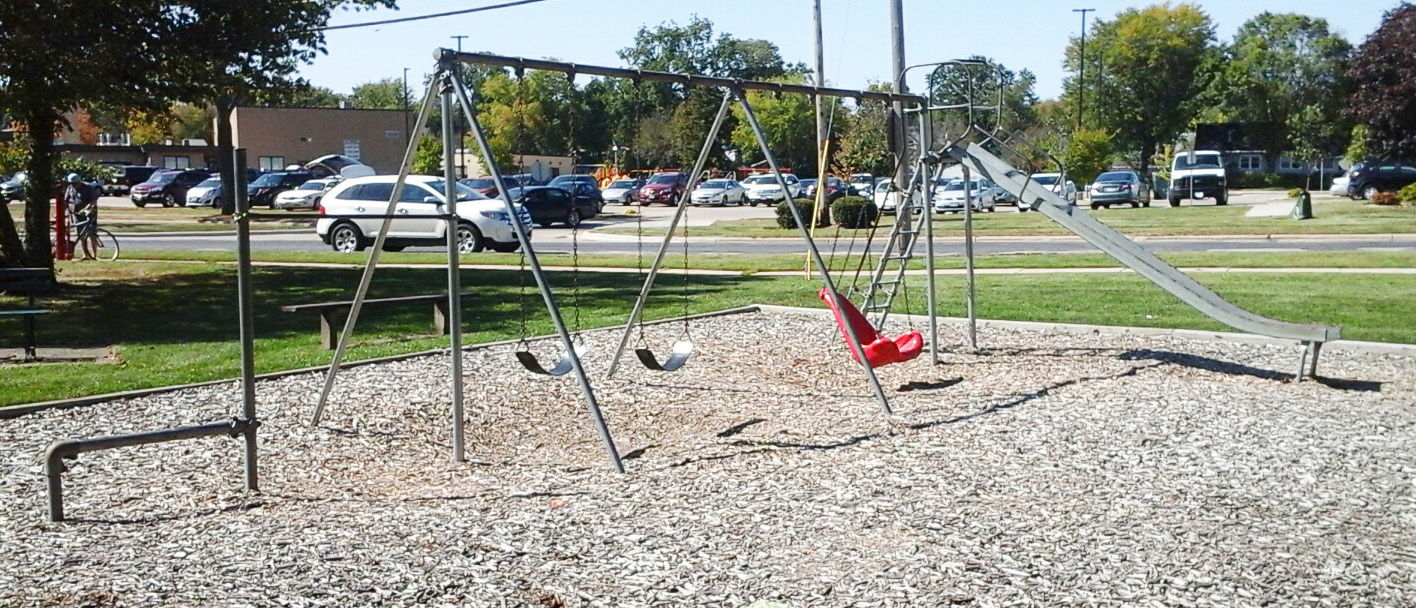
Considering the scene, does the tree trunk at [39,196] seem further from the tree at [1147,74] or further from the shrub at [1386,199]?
the tree at [1147,74]

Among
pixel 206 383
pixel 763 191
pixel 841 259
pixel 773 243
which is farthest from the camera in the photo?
pixel 763 191

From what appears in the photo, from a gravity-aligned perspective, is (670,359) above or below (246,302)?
below

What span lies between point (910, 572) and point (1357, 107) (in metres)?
50.0

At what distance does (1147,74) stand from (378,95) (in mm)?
78875

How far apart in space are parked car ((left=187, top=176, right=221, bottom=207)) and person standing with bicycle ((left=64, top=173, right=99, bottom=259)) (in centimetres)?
2821

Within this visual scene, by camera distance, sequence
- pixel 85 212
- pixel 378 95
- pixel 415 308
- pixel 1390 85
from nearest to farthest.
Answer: pixel 415 308, pixel 85 212, pixel 1390 85, pixel 378 95

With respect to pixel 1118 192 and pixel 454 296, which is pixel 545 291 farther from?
pixel 1118 192

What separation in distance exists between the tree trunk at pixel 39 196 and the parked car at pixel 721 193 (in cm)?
4154

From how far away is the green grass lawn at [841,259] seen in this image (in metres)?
21.6

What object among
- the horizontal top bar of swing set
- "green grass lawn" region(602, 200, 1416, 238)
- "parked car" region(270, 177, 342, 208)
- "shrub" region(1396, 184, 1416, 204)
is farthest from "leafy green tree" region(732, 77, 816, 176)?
the horizontal top bar of swing set

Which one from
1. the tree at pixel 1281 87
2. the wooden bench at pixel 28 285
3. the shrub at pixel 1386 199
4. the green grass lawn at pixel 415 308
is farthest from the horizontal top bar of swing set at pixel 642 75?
the tree at pixel 1281 87

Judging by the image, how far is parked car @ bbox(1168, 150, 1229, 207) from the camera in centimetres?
5194

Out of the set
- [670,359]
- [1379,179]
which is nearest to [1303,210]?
[1379,179]

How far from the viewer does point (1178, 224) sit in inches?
1411
